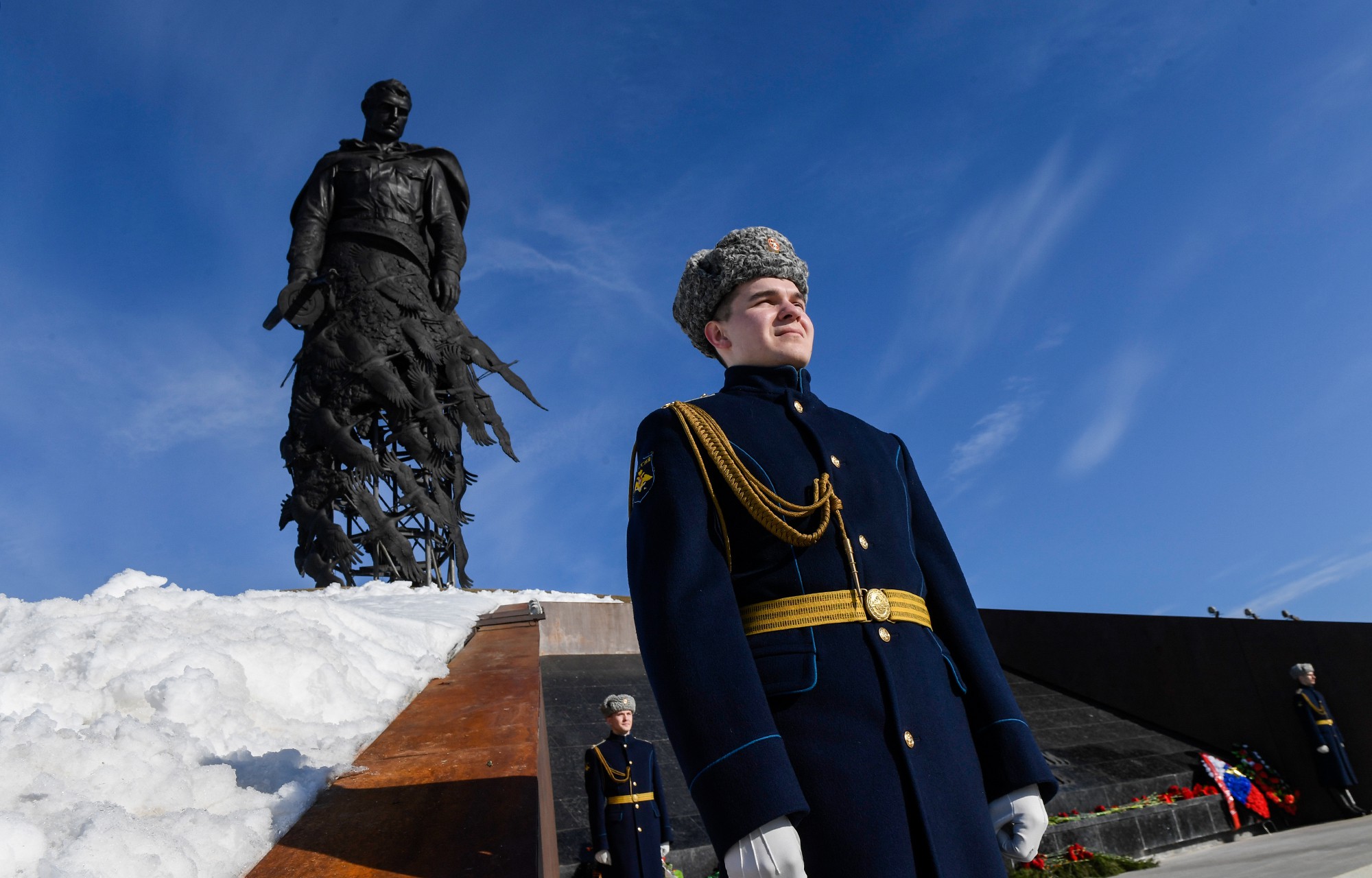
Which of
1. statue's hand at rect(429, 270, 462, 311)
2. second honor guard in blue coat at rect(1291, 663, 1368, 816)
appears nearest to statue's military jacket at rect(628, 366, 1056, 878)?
second honor guard in blue coat at rect(1291, 663, 1368, 816)

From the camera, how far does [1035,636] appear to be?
10305 millimetres

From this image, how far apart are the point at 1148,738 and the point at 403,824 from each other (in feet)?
28.3

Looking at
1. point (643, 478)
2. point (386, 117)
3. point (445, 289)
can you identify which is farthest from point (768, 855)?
point (386, 117)

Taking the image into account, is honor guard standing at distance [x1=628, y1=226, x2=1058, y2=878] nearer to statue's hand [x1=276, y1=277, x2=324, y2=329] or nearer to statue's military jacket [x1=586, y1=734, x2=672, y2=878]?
statue's military jacket [x1=586, y1=734, x2=672, y2=878]

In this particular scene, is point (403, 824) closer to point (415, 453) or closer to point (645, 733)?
point (645, 733)

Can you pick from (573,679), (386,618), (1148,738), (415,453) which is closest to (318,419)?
(415,453)

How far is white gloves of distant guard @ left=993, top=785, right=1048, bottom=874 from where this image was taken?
1.66 metres

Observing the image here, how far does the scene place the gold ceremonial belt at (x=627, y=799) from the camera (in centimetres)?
451

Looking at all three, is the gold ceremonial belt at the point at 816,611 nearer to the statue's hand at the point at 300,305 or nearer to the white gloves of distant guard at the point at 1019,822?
the white gloves of distant guard at the point at 1019,822

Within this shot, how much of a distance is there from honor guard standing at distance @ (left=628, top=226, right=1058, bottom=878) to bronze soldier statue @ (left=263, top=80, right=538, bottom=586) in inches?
416

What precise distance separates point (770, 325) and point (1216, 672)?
9109 mm

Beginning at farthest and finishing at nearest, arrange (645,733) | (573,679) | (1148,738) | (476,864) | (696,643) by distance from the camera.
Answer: (1148,738)
(573,679)
(645,733)
(476,864)
(696,643)

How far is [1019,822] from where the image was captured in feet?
5.49

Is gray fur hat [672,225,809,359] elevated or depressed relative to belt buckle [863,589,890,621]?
elevated
